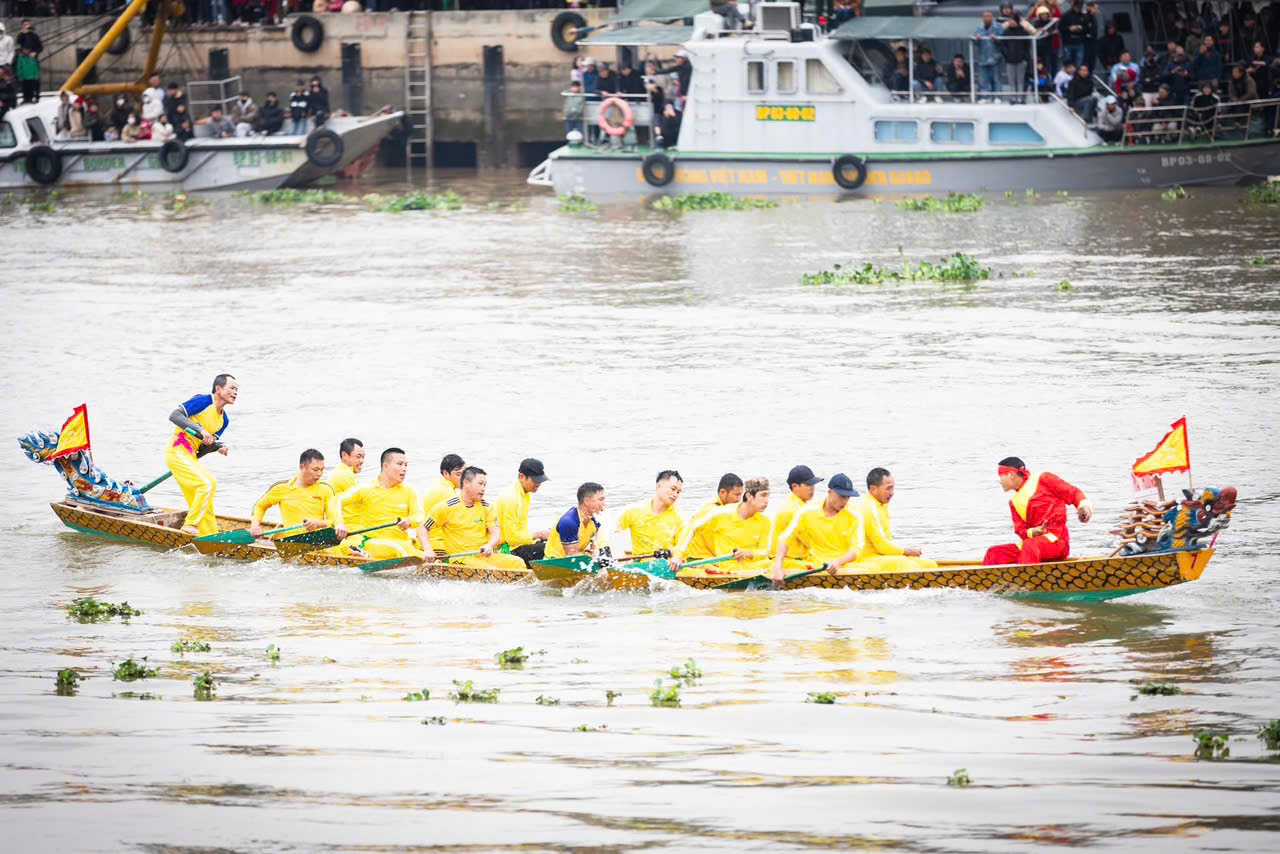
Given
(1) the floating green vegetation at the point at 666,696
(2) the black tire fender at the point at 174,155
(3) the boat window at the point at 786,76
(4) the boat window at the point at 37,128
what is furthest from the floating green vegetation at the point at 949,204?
(1) the floating green vegetation at the point at 666,696

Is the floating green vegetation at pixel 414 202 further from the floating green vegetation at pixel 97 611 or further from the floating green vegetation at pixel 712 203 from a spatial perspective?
the floating green vegetation at pixel 97 611

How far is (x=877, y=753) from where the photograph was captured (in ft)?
32.9

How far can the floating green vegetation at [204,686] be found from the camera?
37.4 feet

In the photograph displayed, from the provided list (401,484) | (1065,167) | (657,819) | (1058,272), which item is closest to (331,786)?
(657,819)

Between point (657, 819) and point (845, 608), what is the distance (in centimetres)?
542

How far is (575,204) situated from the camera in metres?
37.4

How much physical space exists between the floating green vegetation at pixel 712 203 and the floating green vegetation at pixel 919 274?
7.11m

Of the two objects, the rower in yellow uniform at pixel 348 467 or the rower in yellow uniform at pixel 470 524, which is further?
the rower in yellow uniform at pixel 348 467

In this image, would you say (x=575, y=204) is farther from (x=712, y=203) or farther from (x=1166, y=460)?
(x=1166, y=460)

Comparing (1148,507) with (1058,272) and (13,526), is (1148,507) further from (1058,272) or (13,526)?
(1058,272)

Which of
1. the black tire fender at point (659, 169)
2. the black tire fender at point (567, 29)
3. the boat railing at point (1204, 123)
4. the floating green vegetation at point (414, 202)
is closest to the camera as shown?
the boat railing at point (1204, 123)

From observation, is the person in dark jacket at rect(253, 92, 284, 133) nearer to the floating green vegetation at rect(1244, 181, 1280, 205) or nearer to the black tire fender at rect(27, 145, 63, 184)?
the black tire fender at rect(27, 145, 63, 184)

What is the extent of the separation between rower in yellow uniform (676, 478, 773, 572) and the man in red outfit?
77.3 inches

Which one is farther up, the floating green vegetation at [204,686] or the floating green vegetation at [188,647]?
the floating green vegetation at [204,686]
